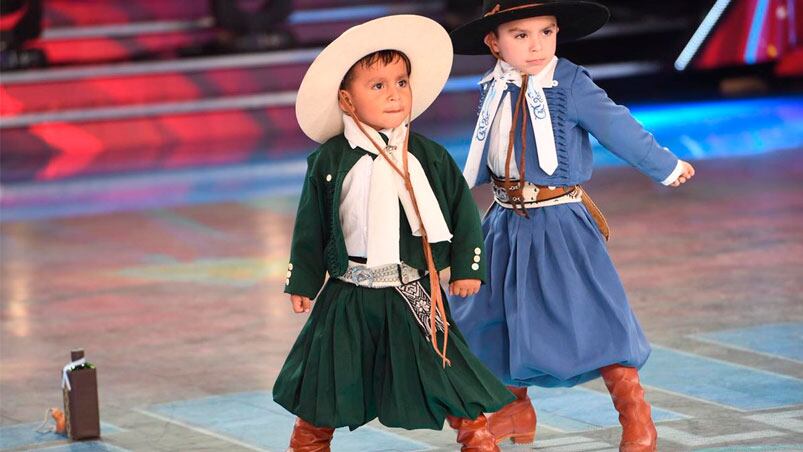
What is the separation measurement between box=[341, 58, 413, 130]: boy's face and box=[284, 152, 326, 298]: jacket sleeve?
0.21m

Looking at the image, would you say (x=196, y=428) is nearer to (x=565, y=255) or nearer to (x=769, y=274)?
(x=565, y=255)

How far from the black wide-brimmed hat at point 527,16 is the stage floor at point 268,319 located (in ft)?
3.90

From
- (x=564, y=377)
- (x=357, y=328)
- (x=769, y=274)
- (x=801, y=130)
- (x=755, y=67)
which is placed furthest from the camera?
(x=755, y=67)

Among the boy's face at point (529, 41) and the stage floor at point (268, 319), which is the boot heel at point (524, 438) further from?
the boy's face at point (529, 41)

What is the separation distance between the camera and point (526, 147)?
444 centimetres

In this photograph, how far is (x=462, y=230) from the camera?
161 inches

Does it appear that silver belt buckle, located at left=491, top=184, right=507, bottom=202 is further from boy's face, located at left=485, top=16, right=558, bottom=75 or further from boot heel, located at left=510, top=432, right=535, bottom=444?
boot heel, located at left=510, top=432, right=535, bottom=444

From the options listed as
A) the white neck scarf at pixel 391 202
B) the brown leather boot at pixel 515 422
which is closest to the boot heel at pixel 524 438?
Answer: the brown leather boot at pixel 515 422

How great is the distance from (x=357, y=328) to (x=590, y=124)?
922 mm

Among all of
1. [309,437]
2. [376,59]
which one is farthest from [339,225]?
[309,437]

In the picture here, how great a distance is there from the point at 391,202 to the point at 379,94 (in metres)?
0.29

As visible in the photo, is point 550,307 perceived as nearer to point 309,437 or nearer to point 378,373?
point 378,373

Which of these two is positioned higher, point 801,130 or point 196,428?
point 801,130

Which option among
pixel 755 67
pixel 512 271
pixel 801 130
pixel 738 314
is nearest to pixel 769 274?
pixel 738 314
